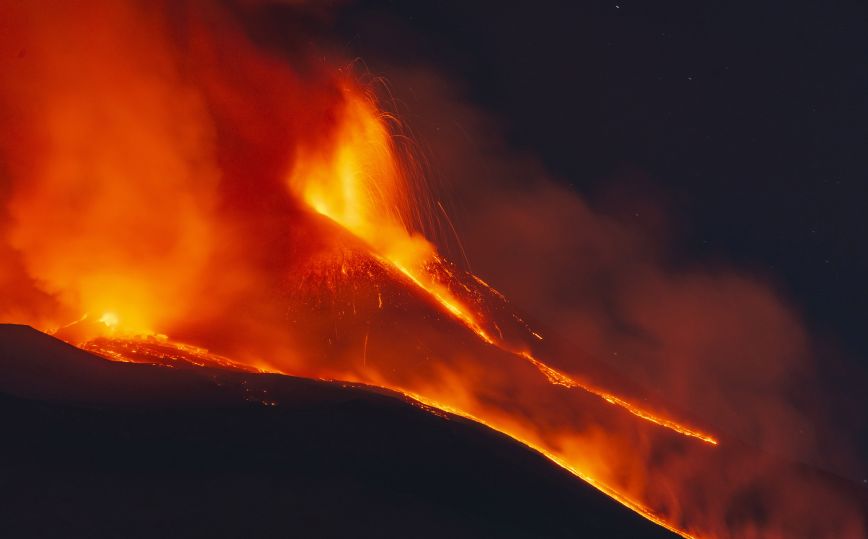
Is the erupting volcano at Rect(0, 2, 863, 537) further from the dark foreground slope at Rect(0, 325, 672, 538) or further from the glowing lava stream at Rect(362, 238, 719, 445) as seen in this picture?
the dark foreground slope at Rect(0, 325, 672, 538)

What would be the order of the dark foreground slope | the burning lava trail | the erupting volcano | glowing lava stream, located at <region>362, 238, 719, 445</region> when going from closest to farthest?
the dark foreground slope → the erupting volcano → glowing lava stream, located at <region>362, 238, 719, 445</region> → the burning lava trail

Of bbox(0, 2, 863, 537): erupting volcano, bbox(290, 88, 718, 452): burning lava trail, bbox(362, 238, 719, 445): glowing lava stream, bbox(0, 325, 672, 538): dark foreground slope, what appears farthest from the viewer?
bbox(290, 88, 718, 452): burning lava trail

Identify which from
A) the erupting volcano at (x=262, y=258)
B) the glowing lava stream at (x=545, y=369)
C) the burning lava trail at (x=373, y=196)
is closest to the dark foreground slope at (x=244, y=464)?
the erupting volcano at (x=262, y=258)

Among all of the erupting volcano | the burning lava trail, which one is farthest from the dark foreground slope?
the burning lava trail

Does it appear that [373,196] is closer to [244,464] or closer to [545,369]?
[545,369]

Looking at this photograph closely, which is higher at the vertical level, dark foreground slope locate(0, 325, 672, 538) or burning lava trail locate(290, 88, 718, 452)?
burning lava trail locate(290, 88, 718, 452)

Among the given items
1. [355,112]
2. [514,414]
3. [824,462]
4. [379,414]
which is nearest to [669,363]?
[824,462]
